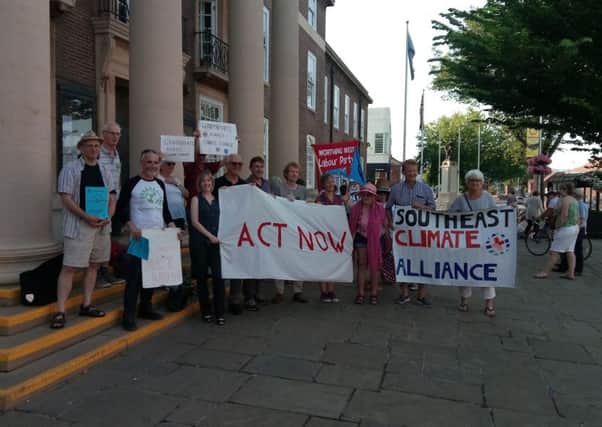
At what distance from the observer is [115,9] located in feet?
32.2

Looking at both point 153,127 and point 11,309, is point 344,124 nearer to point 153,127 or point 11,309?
point 153,127

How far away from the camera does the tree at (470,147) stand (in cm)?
6850

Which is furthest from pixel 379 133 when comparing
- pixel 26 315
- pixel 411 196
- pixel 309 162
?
pixel 26 315

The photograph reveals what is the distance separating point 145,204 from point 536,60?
10.3 metres

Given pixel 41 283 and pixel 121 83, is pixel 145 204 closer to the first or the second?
pixel 41 283

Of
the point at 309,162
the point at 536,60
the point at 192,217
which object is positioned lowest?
the point at 192,217

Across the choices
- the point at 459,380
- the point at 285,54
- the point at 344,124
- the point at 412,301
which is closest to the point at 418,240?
the point at 412,301

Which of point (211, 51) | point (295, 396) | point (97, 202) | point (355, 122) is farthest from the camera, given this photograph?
point (355, 122)

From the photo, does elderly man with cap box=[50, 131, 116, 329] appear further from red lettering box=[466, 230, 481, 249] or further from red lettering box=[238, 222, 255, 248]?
red lettering box=[466, 230, 481, 249]

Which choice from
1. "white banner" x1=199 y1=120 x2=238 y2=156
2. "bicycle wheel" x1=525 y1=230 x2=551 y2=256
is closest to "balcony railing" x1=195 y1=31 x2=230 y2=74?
"white banner" x1=199 y1=120 x2=238 y2=156

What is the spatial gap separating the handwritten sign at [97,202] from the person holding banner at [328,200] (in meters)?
3.02

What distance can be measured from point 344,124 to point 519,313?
890 inches

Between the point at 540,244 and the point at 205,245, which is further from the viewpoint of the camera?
the point at 540,244

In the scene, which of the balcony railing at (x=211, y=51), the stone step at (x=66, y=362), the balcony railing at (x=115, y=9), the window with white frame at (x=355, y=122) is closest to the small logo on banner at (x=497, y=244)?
the stone step at (x=66, y=362)
